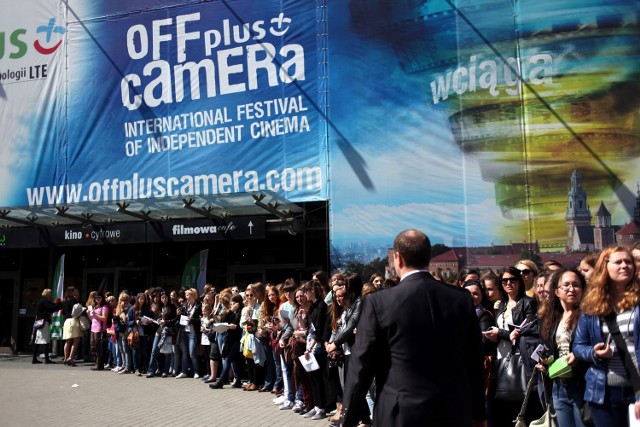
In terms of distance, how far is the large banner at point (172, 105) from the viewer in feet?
47.4

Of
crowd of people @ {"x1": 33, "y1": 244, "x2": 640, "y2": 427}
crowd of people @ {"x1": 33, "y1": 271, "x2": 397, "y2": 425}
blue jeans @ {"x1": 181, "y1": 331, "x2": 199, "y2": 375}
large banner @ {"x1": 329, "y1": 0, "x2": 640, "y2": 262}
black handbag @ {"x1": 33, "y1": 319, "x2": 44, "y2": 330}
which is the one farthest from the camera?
black handbag @ {"x1": 33, "y1": 319, "x2": 44, "y2": 330}

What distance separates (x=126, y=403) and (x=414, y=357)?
7.79 meters

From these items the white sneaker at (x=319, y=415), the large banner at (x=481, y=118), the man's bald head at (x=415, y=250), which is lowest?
the white sneaker at (x=319, y=415)

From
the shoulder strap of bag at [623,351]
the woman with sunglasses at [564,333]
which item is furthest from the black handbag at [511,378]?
the shoulder strap of bag at [623,351]

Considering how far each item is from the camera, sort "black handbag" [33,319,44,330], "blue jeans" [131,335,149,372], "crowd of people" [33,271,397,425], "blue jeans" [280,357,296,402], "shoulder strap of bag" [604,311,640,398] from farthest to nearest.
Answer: "black handbag" [33,319,44,330], "blue jeans" [131,335,149,372], "blue jeans" [280,357,296,402], "crowd of people" [33,271,397,425], "shoulder strap of bag" [604,311,640,398]

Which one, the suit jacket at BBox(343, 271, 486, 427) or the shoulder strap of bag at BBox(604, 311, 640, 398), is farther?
the shoulder strap of bag at BBox(604, 311, 640, 398)

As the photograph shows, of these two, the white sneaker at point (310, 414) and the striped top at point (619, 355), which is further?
the white sneaker at point (310, 414)

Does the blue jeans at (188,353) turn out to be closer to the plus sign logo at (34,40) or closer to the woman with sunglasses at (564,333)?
the woman with sunglasses at (564,333)

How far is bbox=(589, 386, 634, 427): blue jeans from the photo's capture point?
3.91 meters

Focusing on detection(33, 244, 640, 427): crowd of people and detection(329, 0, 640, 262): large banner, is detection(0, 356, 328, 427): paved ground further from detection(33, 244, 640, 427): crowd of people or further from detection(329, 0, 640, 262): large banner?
detection(329, 0, 640, 262): large banner

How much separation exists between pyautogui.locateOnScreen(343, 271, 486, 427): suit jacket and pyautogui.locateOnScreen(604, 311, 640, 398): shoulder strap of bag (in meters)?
1.02

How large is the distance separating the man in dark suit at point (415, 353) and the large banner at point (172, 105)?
415 inches

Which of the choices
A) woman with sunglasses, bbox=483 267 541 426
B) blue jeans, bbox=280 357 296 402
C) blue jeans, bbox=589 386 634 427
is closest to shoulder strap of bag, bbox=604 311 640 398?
blue jeans, bbox=589 386 634 427

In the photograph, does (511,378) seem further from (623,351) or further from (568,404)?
(623,351)
